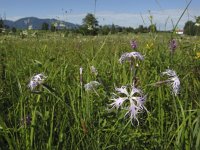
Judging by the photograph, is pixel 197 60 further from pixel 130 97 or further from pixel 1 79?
pixel 130 97

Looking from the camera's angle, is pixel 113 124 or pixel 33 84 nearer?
pixel 33 84

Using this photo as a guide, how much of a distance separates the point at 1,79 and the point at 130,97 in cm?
147

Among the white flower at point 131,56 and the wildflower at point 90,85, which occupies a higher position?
the white flower at point 131,56

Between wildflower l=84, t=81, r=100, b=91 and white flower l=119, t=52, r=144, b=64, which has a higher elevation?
white flower l=119, t=52, r=144, b=64

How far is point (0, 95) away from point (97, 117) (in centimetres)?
69

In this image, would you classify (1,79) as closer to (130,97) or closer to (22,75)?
(22,75)

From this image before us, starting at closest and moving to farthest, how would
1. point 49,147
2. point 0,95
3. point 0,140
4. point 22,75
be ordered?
1. point 49,147
2. point 0,140
3. point 0,95
4. point 22,75

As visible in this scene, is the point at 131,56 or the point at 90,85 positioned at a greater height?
the point at 131,56

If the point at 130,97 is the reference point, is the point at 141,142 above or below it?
below

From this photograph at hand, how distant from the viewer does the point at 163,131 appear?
1.82 meters

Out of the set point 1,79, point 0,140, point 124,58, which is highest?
point 124,58

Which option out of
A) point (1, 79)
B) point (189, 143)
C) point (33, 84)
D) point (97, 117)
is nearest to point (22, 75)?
point (1, 79)

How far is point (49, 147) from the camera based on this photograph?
150 cm

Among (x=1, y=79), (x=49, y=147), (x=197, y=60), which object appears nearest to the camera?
(x=49, y=147)
